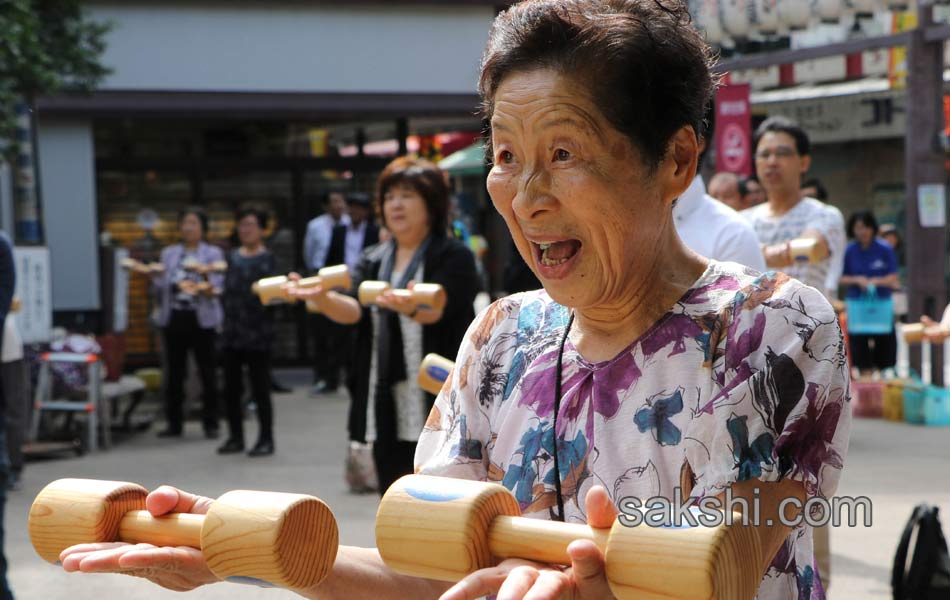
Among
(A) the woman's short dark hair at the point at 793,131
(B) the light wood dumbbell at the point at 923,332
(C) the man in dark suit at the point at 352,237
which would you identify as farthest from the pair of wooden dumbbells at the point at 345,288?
(C) the man in dark suit at the point at 352,237

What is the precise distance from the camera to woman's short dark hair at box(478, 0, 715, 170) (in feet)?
5.05

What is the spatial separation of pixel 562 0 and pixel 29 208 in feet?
29.8

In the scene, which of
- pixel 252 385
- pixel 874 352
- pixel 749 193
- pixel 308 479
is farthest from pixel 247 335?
pixel 874 352

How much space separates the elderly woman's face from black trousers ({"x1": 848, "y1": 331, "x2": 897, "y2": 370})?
10.1 meters

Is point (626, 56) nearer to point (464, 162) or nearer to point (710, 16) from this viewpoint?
point (710, 16)

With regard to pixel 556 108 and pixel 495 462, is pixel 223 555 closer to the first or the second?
pixel 495 462

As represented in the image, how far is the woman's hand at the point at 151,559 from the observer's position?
58.6 inches

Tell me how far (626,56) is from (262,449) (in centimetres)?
787

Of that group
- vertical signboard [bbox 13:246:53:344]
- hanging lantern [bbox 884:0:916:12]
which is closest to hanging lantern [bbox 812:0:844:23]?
hanging lantern [bbox 884:0:916:12]

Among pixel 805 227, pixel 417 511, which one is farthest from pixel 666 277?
pixel 805 227

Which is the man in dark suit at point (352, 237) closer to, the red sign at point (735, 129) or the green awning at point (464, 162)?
the red sign at point (735, 129)

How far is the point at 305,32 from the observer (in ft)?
43.5

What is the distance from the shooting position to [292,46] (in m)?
13.2

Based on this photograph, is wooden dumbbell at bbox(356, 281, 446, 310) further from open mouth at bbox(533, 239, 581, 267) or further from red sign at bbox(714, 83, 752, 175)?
red sign at bbox(714, 83, 752, 175)
